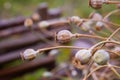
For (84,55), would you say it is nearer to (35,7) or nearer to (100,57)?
(100,57)

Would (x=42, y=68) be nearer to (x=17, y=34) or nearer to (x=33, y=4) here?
(x=17, y=34)

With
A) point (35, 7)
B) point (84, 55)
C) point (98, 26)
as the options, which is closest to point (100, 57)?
point (84, 55)

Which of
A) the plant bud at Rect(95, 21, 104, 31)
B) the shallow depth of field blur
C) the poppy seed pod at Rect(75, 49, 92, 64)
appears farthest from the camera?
the shallow depth of field blur

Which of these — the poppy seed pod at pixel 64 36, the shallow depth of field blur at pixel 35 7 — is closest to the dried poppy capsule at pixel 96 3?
the poppy seed pod at pixel 64 36

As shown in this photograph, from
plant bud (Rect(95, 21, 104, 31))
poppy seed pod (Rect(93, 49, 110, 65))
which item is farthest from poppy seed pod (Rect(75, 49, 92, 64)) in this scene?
plant bud (Rect(95, 21, 104, 31))

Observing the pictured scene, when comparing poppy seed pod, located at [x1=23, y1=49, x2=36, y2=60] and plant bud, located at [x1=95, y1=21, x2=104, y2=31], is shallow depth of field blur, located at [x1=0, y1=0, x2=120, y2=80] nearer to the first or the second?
plant bud, located at [x1=95, y1=21, x2=104, y2=31]

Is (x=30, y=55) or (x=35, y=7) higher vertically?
(x=30, y=55)

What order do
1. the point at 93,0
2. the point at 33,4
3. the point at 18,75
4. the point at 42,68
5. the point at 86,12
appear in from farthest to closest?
the point at 33,4, the point at 86,12, the point at 42,68, the point at 18,75, the point at 93,0

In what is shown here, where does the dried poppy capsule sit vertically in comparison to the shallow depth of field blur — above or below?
above

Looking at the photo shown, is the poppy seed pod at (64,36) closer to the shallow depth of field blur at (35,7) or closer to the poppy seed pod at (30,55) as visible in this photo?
the poppy seed pod at (30,55)

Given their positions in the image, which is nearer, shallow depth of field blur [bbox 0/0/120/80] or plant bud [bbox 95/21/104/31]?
plant bud [bbox 95/21/104/31]

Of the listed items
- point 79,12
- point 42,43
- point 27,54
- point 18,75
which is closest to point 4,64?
point 18,75
